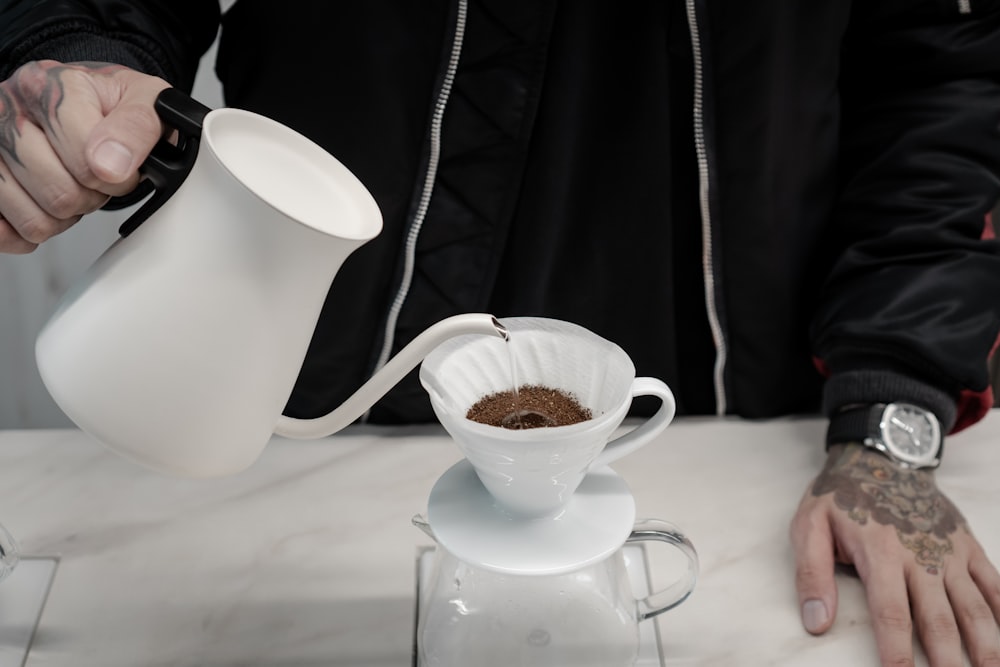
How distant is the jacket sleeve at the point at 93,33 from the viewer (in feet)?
2.30

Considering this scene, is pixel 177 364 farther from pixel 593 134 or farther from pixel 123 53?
pixel 593 134

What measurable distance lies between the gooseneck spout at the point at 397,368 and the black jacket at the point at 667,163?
329 millimetres

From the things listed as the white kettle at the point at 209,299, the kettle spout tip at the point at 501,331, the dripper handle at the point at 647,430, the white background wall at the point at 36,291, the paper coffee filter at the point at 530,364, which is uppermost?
the white kettle at the point at 209,299

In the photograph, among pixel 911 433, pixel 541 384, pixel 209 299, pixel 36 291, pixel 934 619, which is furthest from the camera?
pixel 36 291

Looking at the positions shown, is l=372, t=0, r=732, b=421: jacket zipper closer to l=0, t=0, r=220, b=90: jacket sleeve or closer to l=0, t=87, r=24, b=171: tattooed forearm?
l=0, t=0, r=220, b=90: jacket sleeve

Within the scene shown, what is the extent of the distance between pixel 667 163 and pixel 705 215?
61 millimetres

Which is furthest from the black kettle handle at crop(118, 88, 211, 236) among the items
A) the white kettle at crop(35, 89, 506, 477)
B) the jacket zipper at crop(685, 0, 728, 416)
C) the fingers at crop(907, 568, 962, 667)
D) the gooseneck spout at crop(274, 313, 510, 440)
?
the fingers at crop(907, 568, 962, 667)

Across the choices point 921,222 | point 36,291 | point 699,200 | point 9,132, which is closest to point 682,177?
point 699,200

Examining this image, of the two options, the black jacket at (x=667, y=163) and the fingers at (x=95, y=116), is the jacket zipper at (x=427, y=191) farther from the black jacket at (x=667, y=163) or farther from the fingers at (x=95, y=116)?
the fingers at (x=95, y=116)

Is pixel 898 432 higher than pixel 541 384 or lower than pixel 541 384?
lower

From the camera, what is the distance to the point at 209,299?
450 millimetres

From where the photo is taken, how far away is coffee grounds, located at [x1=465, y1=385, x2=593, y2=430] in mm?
524

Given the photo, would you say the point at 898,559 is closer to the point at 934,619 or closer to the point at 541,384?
the point at 934,619

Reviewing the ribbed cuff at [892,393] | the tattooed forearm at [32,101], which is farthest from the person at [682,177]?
the tattooed forearm at [32,101]
